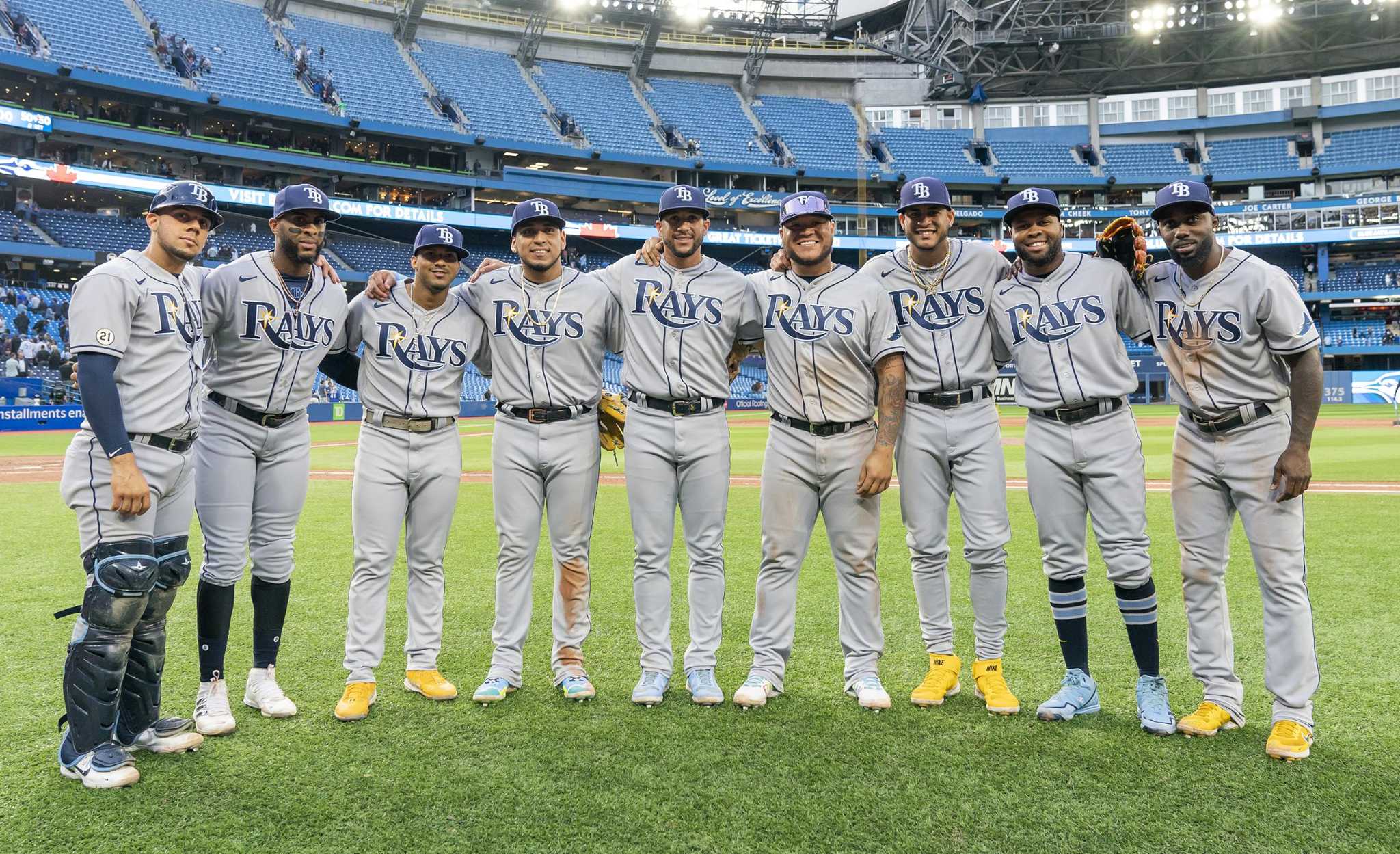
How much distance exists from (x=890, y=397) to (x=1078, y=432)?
878mm

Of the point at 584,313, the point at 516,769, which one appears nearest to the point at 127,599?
the point at 516,769

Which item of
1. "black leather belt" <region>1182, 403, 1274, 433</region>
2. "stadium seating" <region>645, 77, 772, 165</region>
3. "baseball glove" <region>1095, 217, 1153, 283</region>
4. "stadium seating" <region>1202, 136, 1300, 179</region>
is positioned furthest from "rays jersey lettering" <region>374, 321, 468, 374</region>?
"stadium seating" <region>1202, 136, 1300, 179</region>

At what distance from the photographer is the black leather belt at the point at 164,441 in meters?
3.44

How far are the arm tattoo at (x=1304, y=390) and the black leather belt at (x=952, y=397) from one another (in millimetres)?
1273

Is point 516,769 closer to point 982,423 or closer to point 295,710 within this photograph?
point 295,710

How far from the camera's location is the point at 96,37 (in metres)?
33.1

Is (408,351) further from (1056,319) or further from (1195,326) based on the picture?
(1195,326)

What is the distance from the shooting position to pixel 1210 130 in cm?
4759

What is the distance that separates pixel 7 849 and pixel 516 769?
63.7 inches

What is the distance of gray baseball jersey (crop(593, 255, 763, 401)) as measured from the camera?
4.33 meters

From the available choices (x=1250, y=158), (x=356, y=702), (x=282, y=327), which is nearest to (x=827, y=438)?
(x=356, y=702)

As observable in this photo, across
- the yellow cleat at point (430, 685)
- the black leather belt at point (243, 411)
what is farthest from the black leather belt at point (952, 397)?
the black leather belt at point (243, 411)

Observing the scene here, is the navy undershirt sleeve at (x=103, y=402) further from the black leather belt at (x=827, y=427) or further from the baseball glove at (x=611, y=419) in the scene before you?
the black leather belt at (x=827, y=427)

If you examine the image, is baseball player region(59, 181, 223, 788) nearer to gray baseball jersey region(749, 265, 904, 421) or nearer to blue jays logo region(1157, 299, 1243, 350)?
gray baseball jersey region(749, 265, 904, 421)
